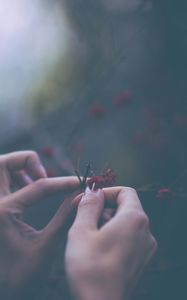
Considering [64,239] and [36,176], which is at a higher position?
[36,176]

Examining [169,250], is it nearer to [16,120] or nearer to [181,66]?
[181,66]

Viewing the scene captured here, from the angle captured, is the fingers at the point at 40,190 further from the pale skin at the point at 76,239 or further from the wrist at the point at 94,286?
the wrist at the point at 94,286

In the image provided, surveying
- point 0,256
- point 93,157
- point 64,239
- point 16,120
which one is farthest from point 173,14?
point 0,256

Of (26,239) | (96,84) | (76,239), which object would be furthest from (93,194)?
(96,84)

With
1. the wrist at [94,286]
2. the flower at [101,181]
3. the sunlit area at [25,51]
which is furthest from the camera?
the sunlit area at [25,51]

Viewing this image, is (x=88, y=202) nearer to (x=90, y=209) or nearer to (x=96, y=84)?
(x=90, y=209)

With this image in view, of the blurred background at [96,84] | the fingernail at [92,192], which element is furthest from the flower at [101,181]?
the blurred background at [96,84]

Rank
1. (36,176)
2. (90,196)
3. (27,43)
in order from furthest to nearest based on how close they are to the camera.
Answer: (27,43) < (36,176) < (90,196)
